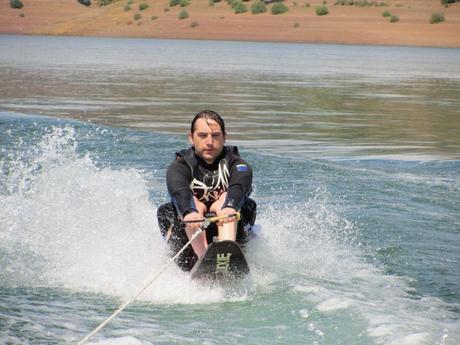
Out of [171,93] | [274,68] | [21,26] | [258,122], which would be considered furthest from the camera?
[21,26]

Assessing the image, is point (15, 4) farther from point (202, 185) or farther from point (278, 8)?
point (202, 185)

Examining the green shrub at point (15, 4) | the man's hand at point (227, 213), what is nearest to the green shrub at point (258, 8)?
the green shrub at point (15, 4)

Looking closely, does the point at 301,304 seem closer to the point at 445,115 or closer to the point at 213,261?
the point at 213,261

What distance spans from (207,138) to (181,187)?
0.41 metres

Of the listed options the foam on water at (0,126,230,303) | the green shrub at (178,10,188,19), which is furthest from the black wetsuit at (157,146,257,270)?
the green shrub at (178,10,188,19)

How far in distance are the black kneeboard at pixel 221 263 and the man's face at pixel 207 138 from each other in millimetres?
808

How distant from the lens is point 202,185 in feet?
22.5

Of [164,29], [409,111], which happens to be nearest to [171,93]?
[409,111]

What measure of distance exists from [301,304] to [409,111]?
596 inches

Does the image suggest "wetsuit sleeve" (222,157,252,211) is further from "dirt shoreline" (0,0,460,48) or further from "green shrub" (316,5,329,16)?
"green shrub" (316,5,329,16)

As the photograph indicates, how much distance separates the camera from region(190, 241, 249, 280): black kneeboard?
6289 mm

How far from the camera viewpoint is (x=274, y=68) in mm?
38125

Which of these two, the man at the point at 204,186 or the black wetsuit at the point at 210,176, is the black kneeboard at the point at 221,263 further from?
the black wetsuit at the point at 210,176

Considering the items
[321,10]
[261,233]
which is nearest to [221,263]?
[261,233]
